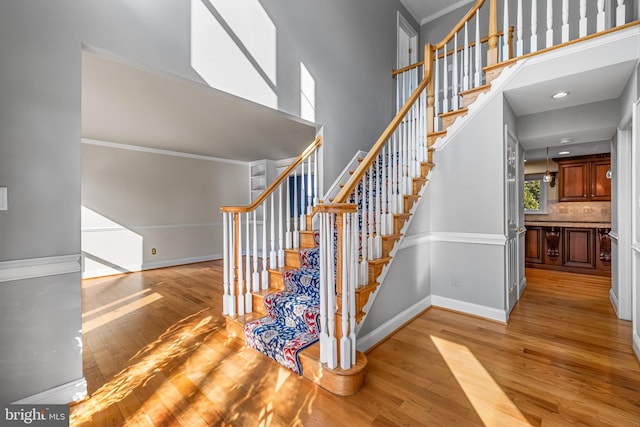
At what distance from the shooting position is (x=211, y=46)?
2.46m

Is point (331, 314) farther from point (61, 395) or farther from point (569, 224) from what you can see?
point (569, 224)

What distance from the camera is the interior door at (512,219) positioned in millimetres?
2943

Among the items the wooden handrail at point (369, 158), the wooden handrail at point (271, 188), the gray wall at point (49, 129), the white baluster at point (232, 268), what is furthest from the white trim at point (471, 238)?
the gray wall at point (49, 129)

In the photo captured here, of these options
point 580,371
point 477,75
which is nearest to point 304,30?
point 477,75

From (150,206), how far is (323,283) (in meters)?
4.97

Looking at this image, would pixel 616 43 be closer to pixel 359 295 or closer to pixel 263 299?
pixel 359 295

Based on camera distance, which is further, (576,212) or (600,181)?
(576,212)

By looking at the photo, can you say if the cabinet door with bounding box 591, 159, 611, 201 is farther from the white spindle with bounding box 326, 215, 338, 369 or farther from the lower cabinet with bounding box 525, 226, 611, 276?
the white spindle with bounding box 326, 215, 338, 369

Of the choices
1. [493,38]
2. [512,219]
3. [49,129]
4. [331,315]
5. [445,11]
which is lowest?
[331,315]

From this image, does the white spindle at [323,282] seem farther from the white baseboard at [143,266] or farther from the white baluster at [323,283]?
the white baseboard at [143,266]

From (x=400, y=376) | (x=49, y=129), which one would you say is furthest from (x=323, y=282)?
(x=49, y=129)

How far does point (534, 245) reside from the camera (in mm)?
5309

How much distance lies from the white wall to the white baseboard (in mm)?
14

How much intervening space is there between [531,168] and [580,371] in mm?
4628
